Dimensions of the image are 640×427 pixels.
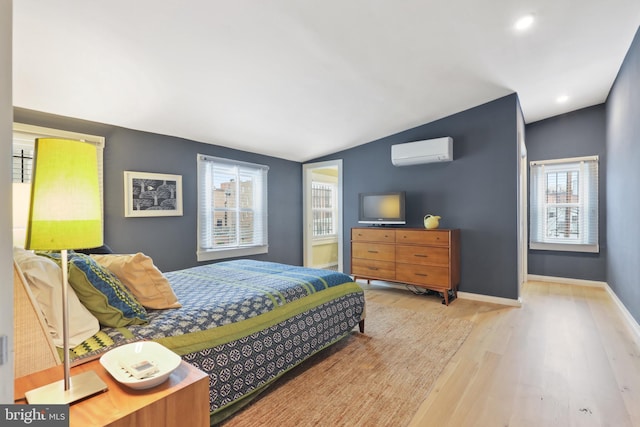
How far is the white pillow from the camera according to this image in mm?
1248

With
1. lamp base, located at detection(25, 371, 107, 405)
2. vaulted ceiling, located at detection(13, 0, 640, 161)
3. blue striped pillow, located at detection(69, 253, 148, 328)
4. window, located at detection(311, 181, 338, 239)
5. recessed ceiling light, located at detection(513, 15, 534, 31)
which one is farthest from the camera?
window, located at detection(311, 181, 338, 239)

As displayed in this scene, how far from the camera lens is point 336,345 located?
2676 mm

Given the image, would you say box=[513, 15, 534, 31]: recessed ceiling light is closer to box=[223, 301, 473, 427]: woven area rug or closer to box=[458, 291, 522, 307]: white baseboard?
box=[223, 301, 473, 427]: woven area rug

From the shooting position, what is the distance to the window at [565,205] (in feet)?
15.7

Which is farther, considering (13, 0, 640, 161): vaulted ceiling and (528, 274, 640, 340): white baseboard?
(528, 274, 640, 340): white baseboard

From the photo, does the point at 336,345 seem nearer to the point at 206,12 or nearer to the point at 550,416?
the point at 550,416

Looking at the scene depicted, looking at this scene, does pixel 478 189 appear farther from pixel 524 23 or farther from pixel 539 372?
pixel 539 372

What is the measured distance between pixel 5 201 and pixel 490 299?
14.8ft

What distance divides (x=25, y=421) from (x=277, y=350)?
1.33m

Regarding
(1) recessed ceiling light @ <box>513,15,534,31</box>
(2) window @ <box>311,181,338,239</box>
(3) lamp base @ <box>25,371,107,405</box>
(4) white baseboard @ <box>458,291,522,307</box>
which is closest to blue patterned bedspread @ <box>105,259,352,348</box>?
(3) lamp base @ <box>25,371,107,405</box>

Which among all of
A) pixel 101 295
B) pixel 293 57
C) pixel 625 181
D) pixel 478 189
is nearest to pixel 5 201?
pixel 101 295

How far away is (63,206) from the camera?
905mm

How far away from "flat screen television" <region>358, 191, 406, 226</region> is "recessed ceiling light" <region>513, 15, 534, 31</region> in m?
2.35

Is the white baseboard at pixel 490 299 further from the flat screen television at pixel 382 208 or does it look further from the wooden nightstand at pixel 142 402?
the wooden nightstand at pixel 142 402
